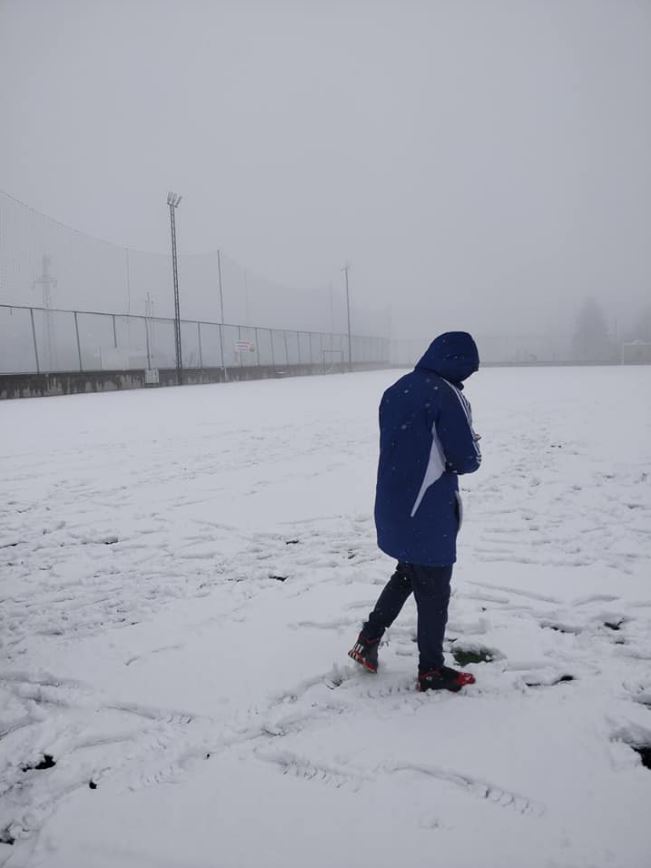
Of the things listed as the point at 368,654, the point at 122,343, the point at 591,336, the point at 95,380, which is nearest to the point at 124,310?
the point at 122,343

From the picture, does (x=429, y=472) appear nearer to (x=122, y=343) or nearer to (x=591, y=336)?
(x=122, y=343)

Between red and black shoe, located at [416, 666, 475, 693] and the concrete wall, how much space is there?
21321 millimetres

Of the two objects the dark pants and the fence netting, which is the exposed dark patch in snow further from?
the fence netting

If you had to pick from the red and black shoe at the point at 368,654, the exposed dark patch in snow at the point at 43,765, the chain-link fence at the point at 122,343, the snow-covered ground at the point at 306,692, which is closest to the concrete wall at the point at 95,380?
the chain-link fence at the point at 122,343

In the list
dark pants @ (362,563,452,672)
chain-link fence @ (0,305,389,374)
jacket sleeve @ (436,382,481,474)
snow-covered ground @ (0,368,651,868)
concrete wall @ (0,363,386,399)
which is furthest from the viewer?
chain-link fence @ (0,305,389,374)

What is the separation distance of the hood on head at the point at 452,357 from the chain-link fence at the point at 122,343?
2174 cm

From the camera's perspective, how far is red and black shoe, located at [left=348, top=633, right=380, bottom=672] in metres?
2.67

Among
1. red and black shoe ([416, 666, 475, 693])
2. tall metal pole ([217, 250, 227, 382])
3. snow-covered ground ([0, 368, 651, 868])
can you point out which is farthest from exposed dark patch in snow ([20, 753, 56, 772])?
tall metal pole ([217, 250, 227, 382])

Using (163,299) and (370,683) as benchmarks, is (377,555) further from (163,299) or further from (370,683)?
(163,299)

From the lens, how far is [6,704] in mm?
2520

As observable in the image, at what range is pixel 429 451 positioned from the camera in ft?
7.73

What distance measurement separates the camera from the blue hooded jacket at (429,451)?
2.34 meters

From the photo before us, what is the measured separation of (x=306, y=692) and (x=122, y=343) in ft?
87.3

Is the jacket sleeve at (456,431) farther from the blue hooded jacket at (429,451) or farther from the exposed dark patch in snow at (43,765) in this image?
the exposed dark patch in snow at (43,765)
